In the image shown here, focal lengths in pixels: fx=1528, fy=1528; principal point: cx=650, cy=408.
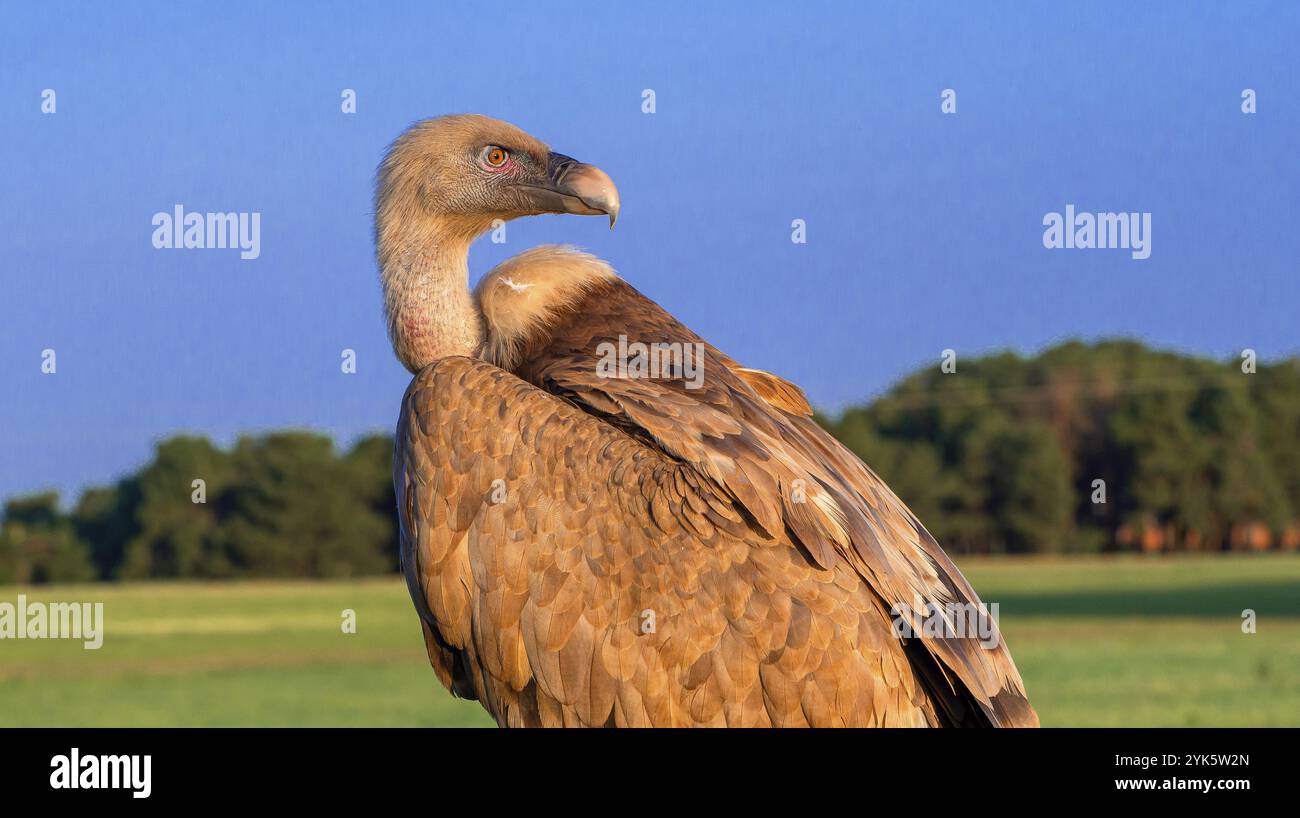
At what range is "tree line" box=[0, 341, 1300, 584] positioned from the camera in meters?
99.5


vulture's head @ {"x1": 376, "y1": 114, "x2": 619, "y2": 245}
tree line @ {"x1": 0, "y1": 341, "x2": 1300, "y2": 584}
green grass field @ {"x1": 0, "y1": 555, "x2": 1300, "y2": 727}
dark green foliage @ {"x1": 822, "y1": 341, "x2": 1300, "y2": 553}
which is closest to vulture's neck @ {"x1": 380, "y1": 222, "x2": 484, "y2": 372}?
vulture's head @ {"x1": 376, "y1": 114, "x2": 619, "y2": 245}

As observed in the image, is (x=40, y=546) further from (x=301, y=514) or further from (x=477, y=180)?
(x=477, y=180)

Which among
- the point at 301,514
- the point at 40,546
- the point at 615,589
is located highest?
the point at 615,589

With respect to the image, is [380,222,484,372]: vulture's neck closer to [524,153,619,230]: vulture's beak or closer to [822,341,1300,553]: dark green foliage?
[524,153,619,230]: vulture's beak

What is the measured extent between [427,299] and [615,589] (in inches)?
86.7

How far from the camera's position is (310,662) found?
50938 mm

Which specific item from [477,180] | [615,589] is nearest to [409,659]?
[477,180]

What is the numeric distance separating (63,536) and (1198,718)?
9065 cm

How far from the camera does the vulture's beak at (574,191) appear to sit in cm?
856

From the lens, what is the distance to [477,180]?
873 centimetres

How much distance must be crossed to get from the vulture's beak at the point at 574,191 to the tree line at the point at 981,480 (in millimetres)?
86196

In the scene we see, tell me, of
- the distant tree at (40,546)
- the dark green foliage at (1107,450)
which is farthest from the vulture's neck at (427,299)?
the dark green foliage at (1107,450)
